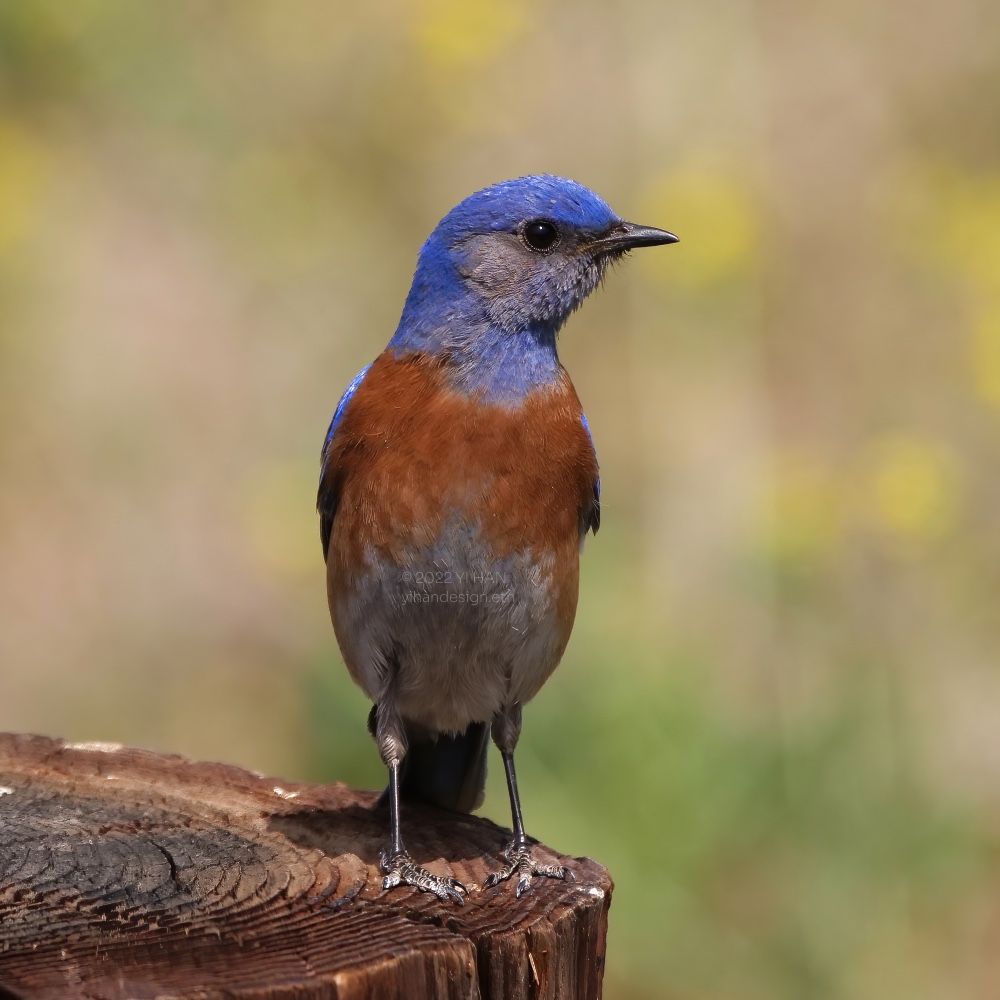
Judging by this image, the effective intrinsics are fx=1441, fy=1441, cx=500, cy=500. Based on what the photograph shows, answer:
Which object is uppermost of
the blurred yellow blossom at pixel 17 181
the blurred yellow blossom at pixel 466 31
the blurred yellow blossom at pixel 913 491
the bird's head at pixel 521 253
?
the blurred yellow blossom at pixel 466 31

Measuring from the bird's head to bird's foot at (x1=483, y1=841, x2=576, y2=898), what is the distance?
66.2 inches

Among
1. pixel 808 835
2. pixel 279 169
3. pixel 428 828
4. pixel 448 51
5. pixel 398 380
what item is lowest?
pixel 808 835

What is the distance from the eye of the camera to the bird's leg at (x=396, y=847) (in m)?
3.66

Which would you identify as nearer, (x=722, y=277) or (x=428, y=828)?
(x=428, y=828)

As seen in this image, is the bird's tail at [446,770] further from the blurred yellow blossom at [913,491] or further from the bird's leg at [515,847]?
the blurred yellow blossom at [913,491]

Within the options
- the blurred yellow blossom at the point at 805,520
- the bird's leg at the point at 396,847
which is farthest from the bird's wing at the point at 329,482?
the blurred yellow blossom at the point at 805,520

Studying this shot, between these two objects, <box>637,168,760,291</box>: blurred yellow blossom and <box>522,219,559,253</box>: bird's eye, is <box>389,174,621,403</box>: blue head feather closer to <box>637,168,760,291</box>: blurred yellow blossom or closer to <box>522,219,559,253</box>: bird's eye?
<box>522,219,559,253</box>: bird's eye

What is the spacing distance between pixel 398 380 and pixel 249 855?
5.03ft

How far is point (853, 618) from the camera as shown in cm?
664

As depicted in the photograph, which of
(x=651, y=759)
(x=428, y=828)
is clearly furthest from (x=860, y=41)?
(x=428, y=828)

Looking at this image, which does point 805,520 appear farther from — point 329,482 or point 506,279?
point 329,482

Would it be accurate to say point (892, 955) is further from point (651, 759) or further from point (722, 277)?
point (722, 277)

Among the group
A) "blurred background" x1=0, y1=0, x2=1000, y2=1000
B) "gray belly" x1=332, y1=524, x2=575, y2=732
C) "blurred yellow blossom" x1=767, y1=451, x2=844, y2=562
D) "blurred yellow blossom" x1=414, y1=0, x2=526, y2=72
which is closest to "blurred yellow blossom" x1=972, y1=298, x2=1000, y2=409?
"blurred background" x1=0, y1=0, x2=1000, y2=1000

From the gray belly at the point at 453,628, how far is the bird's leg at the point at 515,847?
0.24ft
